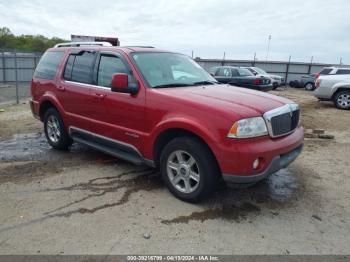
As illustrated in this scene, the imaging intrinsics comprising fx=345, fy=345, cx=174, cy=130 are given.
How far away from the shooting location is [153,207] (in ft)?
13.3

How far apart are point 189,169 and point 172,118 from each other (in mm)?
637

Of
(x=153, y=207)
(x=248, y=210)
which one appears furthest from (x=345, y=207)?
(x=153, y=207)

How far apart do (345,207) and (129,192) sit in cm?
268

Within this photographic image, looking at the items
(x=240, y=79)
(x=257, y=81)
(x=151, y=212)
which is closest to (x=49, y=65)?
(x=151, y=212)

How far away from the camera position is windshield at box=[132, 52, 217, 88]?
15.2ft

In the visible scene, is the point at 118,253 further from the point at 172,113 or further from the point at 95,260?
the point at 172,113

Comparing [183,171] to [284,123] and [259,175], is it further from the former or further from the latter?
[284,123]

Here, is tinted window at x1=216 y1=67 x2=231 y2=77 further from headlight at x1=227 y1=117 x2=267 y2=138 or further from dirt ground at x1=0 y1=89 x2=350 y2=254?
headlight at x1=227 y1=117 x2=267 y2=138

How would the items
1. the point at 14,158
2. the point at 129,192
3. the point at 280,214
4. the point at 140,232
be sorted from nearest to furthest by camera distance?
the point at 140,232 < the point at 280,214 < the point at 129,192 < the point at 14,158

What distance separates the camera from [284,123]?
4.09m

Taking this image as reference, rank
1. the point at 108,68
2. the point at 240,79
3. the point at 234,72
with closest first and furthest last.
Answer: the point at 108,68
the point at 240,79
the point at 234,72

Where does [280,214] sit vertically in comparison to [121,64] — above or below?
below

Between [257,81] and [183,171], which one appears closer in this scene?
[183,171]

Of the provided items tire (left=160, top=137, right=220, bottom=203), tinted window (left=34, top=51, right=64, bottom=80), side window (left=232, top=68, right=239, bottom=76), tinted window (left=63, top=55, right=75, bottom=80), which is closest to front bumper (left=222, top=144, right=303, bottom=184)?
tire (left=160, top=137, right=220, bottom=203)
